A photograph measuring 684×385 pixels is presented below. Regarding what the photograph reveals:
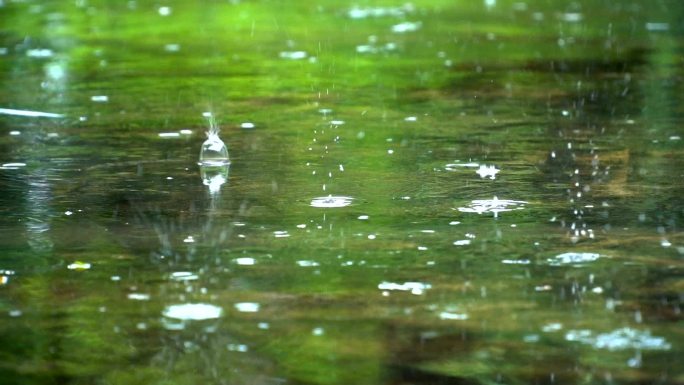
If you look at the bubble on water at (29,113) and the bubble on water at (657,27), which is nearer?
the bubble on water at (29,113)

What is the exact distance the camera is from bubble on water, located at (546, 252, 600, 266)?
5.49 meters

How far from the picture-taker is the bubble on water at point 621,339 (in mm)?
4441

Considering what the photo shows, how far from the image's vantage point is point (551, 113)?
9.48 metres

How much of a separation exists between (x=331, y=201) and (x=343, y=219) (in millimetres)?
398

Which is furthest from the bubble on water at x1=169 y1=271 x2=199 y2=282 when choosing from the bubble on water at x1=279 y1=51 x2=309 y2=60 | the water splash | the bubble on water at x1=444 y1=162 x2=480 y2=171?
the bubble on water at x1=279 y1=51 x2=309 y2=60

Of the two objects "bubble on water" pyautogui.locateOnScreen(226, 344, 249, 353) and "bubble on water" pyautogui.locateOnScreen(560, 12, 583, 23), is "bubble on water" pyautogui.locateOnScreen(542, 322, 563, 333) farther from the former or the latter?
"bubble on water" pyautogui.locateOnScreen(560, 12, 583, 23)

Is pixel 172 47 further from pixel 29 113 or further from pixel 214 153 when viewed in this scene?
pixel 214 153

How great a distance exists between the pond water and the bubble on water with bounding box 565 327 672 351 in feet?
0.04

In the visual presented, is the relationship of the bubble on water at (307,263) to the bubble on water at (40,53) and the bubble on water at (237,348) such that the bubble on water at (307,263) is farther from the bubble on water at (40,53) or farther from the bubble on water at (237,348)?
the bubble on water at (40,53)

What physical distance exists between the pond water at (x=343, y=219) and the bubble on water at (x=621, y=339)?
0.5 inches

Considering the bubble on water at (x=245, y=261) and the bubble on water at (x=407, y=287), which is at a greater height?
the bubble on water at (x=245, y=261)

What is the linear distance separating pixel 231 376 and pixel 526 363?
35.3 inches

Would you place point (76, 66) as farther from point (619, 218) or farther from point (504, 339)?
point (504, 339)

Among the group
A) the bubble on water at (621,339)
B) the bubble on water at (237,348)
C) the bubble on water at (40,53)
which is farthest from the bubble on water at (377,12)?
the bubble on water at (237,348)
